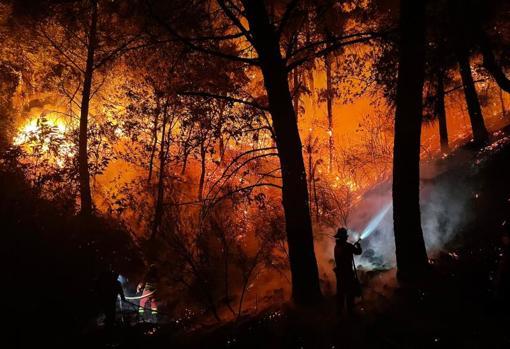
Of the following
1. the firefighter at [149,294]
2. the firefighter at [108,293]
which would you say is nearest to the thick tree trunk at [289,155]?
the firefighter at [108,293]

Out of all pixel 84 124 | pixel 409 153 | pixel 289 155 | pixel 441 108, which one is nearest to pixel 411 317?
pixel 409 153

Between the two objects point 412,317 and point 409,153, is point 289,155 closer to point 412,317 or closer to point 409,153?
point 409,153

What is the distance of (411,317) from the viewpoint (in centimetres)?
759

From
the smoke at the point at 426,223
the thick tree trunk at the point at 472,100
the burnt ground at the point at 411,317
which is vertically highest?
the thick tree trunk at the point at 472,100

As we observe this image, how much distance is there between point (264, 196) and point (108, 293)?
17.7 ft

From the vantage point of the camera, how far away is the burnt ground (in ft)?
23.1

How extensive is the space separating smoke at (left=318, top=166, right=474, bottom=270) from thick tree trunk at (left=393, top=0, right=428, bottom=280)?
2573mm

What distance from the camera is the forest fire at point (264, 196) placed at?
830cm

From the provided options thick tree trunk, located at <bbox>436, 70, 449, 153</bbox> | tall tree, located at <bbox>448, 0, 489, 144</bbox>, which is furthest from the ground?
thick tree trunk, located at <bbox>436, 70, 449, 153</bbox>

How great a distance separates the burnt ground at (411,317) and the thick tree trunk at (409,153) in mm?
556

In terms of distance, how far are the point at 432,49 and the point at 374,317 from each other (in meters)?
10.8

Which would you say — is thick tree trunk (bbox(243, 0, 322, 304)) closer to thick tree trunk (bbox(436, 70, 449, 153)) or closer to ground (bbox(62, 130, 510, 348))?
ground (bbox(62, 130, 510, 348))

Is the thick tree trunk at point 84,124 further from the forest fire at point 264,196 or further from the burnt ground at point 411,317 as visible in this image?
the burnt ground at point 411,317

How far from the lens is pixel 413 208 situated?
8.30 metres
